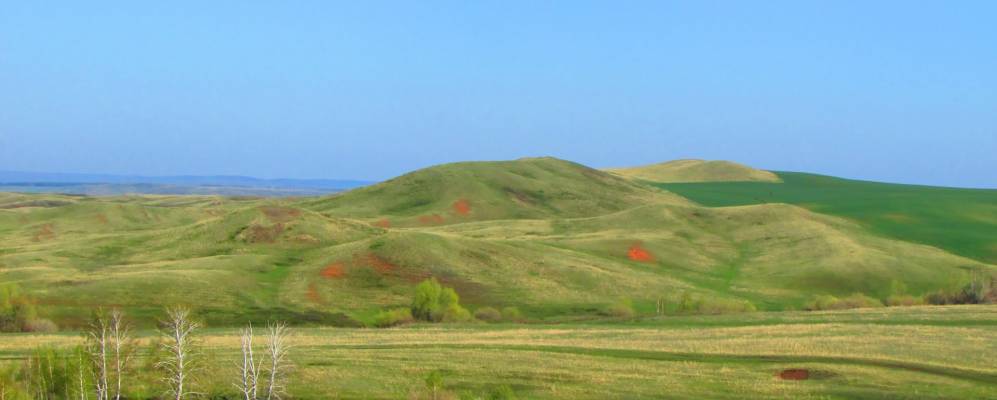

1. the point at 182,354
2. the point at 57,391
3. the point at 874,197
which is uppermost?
the point at 874,197

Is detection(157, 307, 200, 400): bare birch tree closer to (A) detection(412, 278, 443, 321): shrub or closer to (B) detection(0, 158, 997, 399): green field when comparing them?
(B) detection(0, 158, 997, 399): green field

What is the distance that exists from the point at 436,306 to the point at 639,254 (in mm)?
45781

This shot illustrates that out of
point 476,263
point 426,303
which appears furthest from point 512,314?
point 476,263

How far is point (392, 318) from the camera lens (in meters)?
79.0

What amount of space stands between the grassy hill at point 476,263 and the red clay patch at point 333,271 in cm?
20

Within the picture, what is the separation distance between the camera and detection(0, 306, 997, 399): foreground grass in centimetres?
4381

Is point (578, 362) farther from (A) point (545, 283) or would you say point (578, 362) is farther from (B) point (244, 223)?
(B) point (244, 223)

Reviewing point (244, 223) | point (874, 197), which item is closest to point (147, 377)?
point (244, 223)

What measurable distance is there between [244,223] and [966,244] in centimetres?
9828

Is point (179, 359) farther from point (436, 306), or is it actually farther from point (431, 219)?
point (431, 219)

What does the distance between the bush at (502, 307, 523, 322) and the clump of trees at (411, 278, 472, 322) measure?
10.2 feet

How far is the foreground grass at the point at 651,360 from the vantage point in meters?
43.8

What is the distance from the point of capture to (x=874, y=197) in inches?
7579

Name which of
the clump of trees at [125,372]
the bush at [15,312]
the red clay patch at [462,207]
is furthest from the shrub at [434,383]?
the red clay patch at [462,207]
